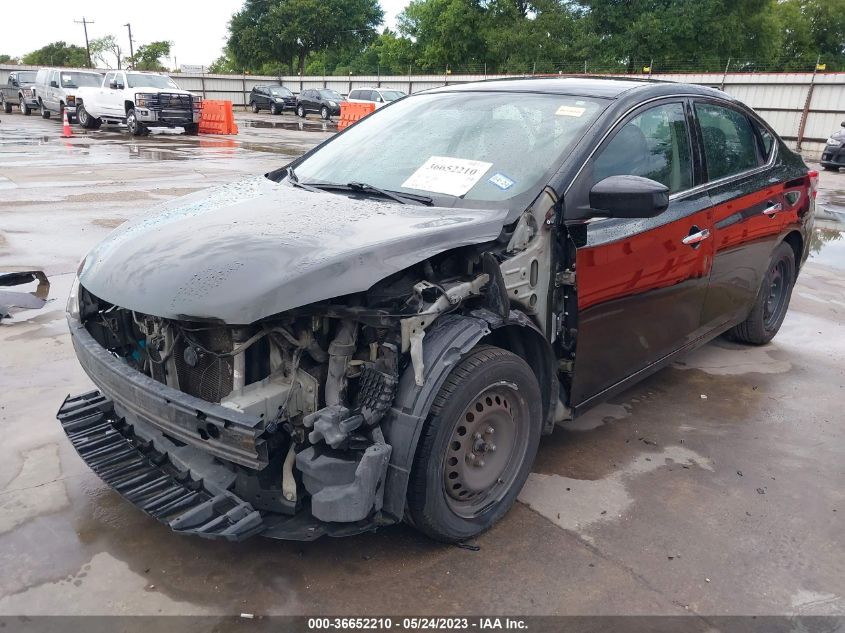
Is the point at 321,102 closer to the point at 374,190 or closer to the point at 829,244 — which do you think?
the point at 829,244

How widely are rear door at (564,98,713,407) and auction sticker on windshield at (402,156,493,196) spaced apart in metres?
0.45

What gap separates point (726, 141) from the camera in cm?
405

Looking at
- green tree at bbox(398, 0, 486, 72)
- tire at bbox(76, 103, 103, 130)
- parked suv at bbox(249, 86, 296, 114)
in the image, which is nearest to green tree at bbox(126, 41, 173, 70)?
green tree at bbox(398, 0, 486, 72)

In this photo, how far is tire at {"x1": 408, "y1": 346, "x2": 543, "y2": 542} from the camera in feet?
8.03

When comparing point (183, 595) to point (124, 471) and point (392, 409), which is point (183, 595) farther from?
point (392, 409)

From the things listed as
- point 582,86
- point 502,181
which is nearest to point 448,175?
point 502,181

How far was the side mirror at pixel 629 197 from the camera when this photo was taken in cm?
273

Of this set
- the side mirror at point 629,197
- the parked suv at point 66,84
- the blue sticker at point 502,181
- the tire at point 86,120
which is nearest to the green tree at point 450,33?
the parked suv at point 66,84

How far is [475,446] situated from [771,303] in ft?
11.0

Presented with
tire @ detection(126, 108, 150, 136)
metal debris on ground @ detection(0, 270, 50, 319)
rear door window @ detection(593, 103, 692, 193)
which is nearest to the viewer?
rear door window @ detection(593, 103, 692, 193)

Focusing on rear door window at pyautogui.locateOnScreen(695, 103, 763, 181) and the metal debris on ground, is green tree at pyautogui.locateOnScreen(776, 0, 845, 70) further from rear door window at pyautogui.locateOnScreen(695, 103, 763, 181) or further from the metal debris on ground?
the metal debris on ground

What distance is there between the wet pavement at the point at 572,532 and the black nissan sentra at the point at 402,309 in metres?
0.26

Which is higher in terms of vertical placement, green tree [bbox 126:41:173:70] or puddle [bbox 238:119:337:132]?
green tree [bbox 126:41:173:70]

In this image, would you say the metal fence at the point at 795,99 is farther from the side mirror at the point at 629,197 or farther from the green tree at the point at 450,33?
the green tree at the point at 450,33
